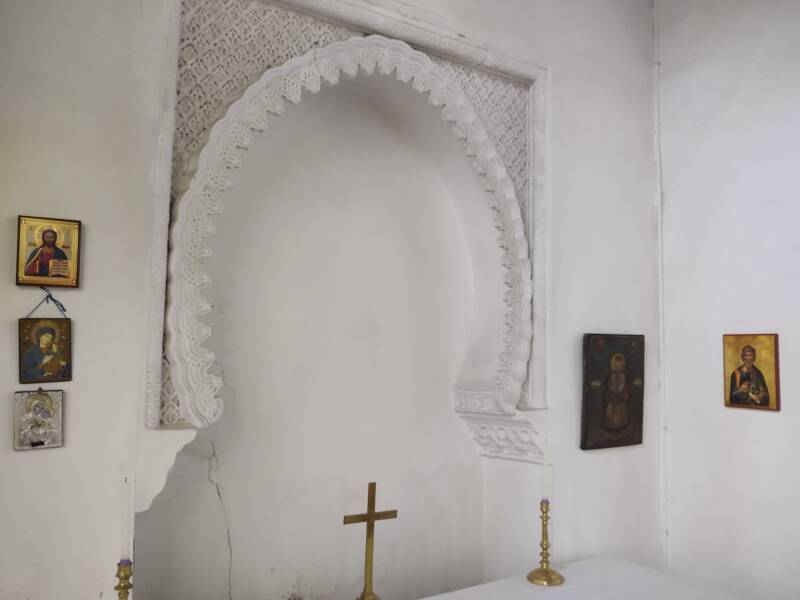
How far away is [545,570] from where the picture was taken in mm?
2736

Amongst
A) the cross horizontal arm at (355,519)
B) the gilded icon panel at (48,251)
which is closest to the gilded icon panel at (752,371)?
the cross horizontal arm at (355,519)

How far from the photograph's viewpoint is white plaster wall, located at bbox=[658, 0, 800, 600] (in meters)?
2.96

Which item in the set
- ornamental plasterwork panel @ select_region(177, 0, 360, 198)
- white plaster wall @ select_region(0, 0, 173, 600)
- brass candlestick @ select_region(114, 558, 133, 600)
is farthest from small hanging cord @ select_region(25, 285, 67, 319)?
brass candlestick @ select_region(114, 558, 133, 600)

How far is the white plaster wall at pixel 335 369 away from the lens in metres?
2.64

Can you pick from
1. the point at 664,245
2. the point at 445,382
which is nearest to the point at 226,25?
the point at 445,382

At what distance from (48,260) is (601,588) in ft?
7.56

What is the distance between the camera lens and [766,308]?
3025mm

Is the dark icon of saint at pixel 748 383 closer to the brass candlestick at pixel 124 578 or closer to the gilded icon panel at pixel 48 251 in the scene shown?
the brass candlestick at pixel 124 578

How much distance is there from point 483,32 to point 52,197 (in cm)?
188

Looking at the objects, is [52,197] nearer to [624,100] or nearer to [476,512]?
[476,512]

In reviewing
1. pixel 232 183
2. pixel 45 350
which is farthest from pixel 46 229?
pixel 232 183

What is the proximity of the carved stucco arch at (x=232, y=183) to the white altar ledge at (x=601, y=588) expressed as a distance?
71 centimetres

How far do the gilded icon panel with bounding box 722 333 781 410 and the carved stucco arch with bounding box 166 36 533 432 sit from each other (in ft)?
3.23

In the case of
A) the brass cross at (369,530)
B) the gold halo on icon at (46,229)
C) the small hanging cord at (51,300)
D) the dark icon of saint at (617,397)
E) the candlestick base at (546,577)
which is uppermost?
the gold halo on icon at (46,229)
